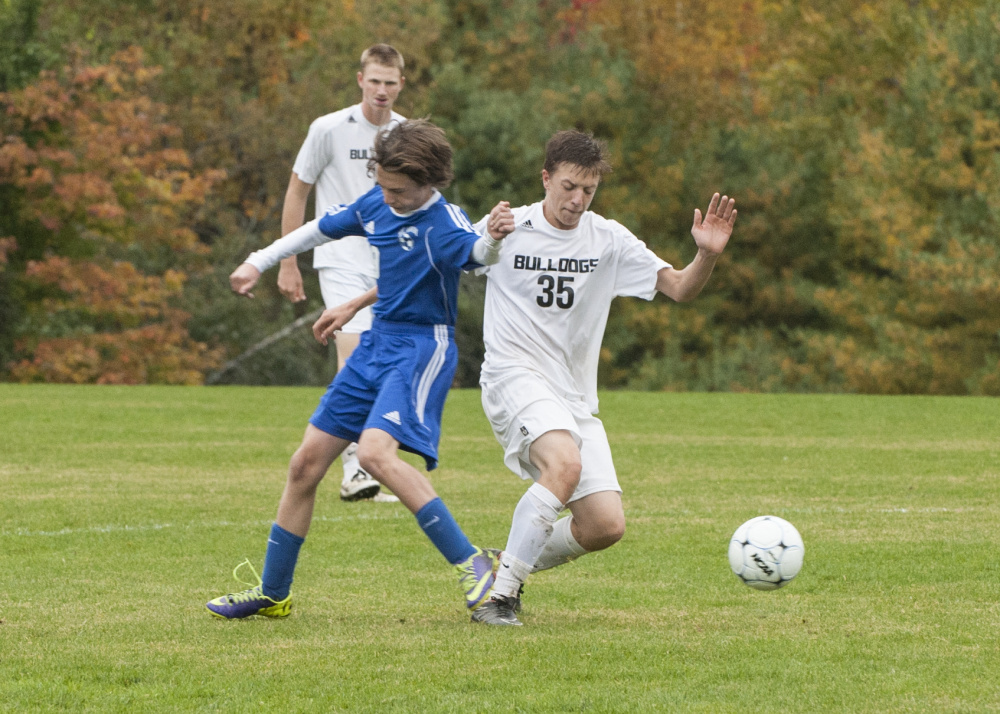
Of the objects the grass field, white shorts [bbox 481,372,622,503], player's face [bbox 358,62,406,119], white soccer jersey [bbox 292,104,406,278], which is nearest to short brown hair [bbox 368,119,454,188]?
white shorts [bbox 481,372,622,503]

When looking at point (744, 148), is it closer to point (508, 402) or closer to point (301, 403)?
point (301, 403)

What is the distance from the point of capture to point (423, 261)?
225 inches

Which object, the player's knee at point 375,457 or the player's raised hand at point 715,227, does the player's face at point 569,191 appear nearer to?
the player's raised hand at point 715,227

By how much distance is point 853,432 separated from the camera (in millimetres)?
13406

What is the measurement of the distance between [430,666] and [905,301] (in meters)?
27.2

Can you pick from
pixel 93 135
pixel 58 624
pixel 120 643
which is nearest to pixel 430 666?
pixel 120 643

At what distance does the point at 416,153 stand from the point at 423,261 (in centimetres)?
44

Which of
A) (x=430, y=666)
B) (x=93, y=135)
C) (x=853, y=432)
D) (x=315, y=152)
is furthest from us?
(x=93, y=135)

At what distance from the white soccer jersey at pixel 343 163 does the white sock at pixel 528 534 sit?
402 centimetres

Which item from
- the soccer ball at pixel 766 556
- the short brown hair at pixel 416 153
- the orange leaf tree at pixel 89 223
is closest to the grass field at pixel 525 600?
the soccer ball at pixel 766 556

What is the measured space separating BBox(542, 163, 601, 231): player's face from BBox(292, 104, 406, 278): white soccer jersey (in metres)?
3.40

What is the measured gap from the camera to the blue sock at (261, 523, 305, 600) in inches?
219

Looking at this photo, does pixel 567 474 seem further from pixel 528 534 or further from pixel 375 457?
pixel 375 457

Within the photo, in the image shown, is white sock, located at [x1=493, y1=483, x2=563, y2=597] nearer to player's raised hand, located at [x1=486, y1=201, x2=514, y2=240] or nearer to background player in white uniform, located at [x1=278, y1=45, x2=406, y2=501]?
player's raised hand, located at [x1=486, y1=201, x2=514, y2=240]
